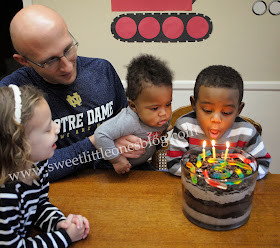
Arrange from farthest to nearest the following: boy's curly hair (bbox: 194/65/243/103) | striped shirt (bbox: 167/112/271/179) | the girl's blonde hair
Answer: striped shirt (bbox: 167/112/271/179) < boy's curly hair (bbox: 194/65/243/103) < the girl's blonde hair

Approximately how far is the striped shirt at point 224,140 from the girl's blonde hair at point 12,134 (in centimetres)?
61

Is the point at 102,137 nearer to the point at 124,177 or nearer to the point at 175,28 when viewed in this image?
the point at 124,177

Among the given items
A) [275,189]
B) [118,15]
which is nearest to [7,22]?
[118,15]

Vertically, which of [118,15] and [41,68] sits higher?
[118,15]

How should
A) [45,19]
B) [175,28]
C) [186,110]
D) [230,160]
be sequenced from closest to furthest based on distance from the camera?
[230,160] → [45,19] → [186,110] → [175,28]

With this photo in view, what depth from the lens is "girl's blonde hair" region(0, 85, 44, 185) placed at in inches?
28.5

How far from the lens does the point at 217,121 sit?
3.46ft

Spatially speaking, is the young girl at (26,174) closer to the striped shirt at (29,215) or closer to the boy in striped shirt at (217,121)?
the striped shirt at (29,215)

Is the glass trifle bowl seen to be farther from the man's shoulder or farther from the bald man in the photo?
the man's shoulder

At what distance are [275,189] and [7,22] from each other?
2272mm

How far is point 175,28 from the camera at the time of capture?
2150 mm

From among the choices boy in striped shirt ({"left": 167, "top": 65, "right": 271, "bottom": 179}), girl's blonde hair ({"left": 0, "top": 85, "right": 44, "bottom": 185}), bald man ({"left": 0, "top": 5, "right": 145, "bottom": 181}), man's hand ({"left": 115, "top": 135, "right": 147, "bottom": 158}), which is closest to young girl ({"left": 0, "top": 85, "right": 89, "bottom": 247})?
girl's blonde hair ({"left": 0, "top": 85, "right": 44, "bottom": 185})

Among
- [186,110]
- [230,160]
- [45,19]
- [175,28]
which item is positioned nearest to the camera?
[230,160]

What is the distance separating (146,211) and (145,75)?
20.6 inches
